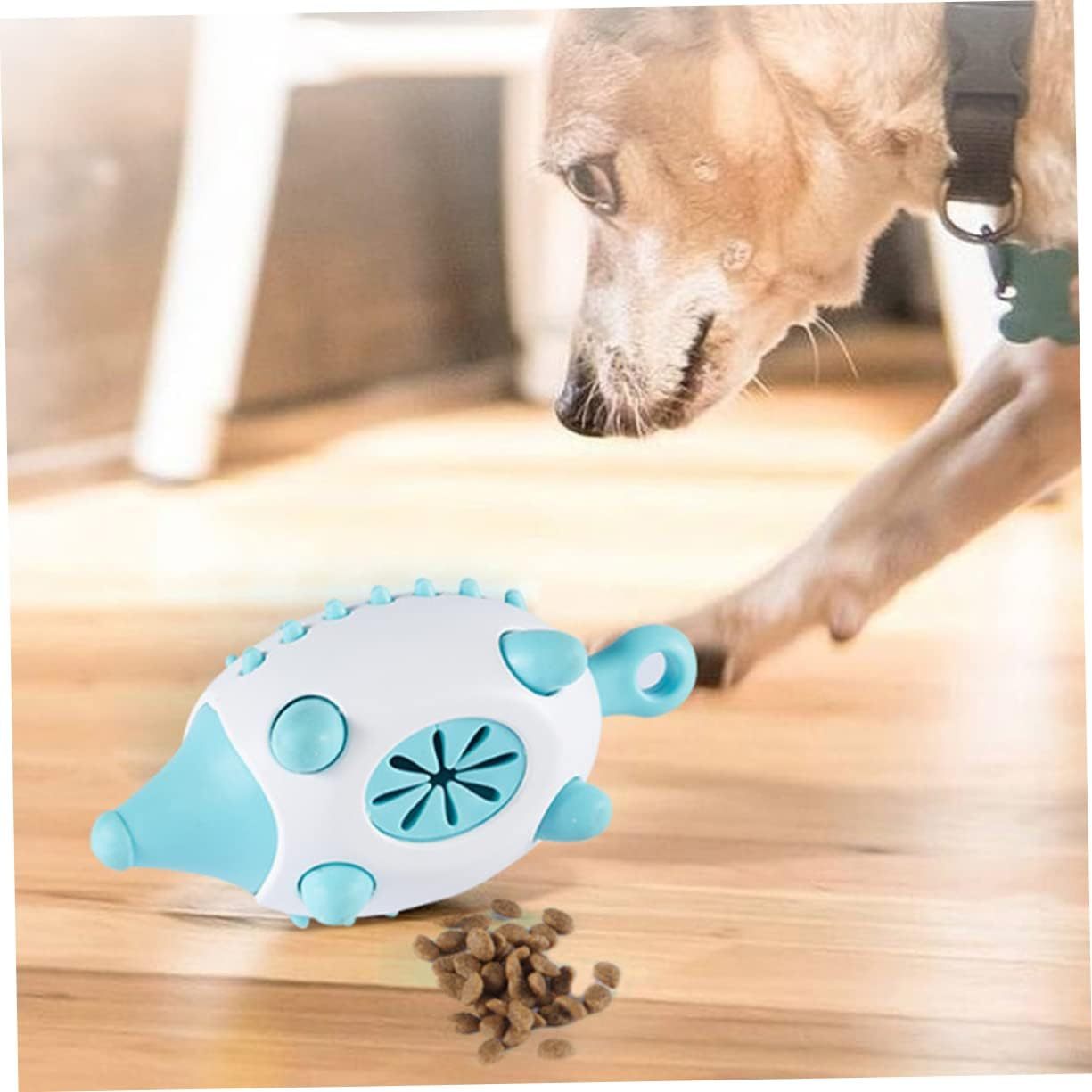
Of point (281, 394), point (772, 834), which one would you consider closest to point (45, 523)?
point (281, 394)

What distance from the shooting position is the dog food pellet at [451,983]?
1034 millimetres

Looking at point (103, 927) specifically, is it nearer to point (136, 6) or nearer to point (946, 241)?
point (136, 6)

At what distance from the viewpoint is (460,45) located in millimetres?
1122

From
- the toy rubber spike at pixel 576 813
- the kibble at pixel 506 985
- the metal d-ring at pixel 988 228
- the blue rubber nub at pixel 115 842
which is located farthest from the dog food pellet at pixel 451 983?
the metal d-ring at pixel 988 228

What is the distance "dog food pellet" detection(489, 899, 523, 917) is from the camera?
42.2 inches

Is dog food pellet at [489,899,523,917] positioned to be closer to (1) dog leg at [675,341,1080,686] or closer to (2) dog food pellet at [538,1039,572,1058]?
(2) dog food pellet at [538,1039,572,1058]

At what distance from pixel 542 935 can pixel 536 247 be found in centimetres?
47

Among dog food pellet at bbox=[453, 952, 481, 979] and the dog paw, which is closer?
dog food pellet at bbox=[453, 952, 481, 979]

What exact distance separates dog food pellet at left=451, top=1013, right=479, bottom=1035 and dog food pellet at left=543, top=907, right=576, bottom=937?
3.1 inches

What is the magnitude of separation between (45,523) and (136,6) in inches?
14.2

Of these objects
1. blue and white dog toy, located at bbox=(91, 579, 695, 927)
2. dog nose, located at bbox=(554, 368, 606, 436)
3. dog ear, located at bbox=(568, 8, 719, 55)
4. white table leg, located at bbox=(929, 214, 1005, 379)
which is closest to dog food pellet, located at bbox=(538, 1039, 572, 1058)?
blue and white dog toy, located at bbox=(91, 579, 695, 927)

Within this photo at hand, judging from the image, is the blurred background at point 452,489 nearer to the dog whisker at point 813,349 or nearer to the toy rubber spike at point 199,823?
the dog whisker at point 813,349

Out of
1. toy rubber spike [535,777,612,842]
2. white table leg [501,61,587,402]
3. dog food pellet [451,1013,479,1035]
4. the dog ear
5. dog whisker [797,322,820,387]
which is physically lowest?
dog food pellet [451,1013,479,1035]

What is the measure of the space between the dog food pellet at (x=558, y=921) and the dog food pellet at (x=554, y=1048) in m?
0.07
